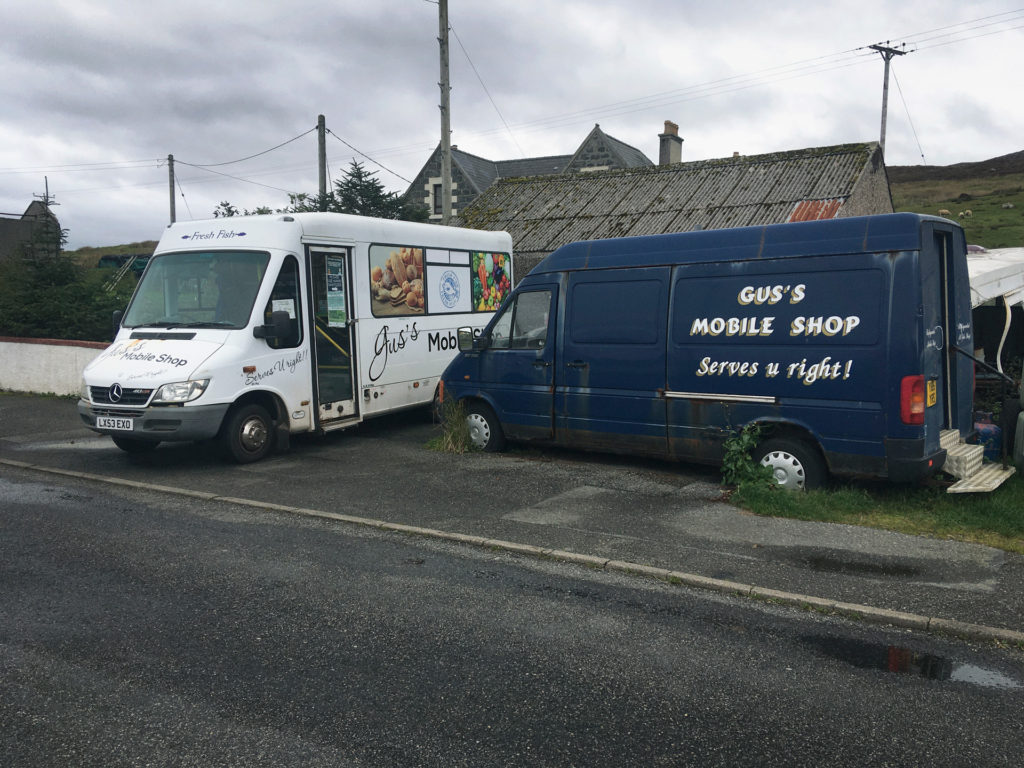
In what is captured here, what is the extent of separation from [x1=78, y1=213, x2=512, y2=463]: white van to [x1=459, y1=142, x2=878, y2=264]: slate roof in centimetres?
942

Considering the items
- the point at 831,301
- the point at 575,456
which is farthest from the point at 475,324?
the point at 831,301

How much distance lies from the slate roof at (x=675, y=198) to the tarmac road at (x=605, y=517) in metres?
10.6

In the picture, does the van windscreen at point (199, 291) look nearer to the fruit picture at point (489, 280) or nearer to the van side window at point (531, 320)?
the van side window at point (531, 320)

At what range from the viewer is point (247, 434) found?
9898 mm

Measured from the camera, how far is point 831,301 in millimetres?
7438

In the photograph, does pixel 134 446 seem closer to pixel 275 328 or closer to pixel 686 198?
pixel 275 328

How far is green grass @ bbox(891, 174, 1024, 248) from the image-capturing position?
40188 mm

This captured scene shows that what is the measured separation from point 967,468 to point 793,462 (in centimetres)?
145

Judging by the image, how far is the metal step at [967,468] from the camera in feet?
23.6

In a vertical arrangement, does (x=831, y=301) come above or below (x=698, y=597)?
above

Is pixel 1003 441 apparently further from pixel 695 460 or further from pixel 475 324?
pixel 475 324

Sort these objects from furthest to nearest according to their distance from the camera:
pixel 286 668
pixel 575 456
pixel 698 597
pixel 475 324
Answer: pixel 475 324 < pixel 575 456 < pixel 698 597 < pixel 286 668

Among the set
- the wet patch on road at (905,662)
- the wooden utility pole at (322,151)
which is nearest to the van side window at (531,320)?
the wet patch on road at (905,662)

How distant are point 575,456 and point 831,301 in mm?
3800
